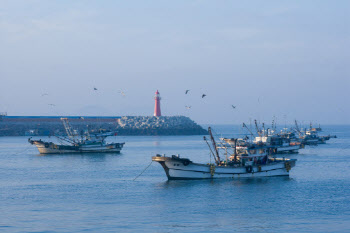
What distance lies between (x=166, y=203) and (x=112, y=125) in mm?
140763

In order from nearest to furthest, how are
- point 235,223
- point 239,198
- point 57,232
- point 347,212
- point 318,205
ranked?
1. point 57,232
2. point 235,223
3. point 347,212
4. point 318,205
5. point 239,198

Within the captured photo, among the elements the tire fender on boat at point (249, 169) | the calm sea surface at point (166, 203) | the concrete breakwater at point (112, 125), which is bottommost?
the calm sea surface at point (166, 203)

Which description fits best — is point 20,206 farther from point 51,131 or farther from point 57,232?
point 51,131

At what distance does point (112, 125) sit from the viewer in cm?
17612

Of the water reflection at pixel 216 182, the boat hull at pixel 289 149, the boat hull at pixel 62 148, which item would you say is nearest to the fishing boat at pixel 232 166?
the water reflection at pixel 216 182

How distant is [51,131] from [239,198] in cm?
13344

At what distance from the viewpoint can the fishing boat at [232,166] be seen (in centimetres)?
4709

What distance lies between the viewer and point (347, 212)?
1319 inches

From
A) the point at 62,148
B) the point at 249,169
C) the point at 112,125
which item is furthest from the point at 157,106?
the point at 249,169

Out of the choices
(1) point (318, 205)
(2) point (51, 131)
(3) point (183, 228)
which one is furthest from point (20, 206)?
(2) point (51, 131)

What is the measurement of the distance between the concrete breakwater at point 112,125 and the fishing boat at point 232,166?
390 ft

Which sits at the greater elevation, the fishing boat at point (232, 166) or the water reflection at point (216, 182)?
the fishing boat at point (232, 166)

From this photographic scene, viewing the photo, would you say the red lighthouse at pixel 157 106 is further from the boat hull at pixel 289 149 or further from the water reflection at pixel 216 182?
the water reflection at pixel 216 182

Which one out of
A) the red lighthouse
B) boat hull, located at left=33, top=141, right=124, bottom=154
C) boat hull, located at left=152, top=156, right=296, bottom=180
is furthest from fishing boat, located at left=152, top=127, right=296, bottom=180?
the red lighthouse
